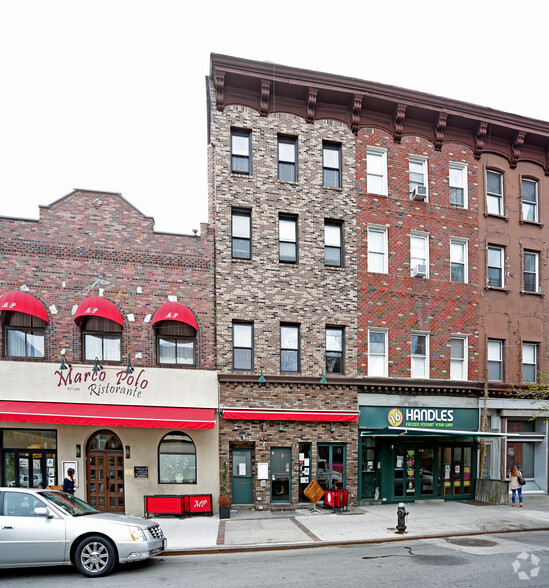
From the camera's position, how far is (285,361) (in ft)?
59.3

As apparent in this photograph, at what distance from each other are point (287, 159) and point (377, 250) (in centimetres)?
489

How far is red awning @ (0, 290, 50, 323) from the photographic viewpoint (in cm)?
1520

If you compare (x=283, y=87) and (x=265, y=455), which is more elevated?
(x=283, y=87)

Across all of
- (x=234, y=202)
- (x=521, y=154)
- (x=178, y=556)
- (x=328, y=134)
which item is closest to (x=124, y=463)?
(x=178, y=556)

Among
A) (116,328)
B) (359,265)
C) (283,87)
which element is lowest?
(116,328)

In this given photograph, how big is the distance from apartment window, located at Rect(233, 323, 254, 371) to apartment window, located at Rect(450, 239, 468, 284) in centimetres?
868

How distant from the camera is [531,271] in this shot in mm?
21969

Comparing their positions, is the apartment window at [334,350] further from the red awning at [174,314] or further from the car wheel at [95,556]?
the car wheel at [95,556]

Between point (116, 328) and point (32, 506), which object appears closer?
point (32, 506)

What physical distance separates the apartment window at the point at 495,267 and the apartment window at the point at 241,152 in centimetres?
1063

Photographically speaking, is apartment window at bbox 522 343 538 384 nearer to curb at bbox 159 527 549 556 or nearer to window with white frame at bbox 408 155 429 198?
window with white frame at bbox 408 155 429 198

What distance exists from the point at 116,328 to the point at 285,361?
5.87 m

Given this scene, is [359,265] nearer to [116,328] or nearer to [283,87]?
[283,87]

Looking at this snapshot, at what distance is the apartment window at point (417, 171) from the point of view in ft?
67.1
